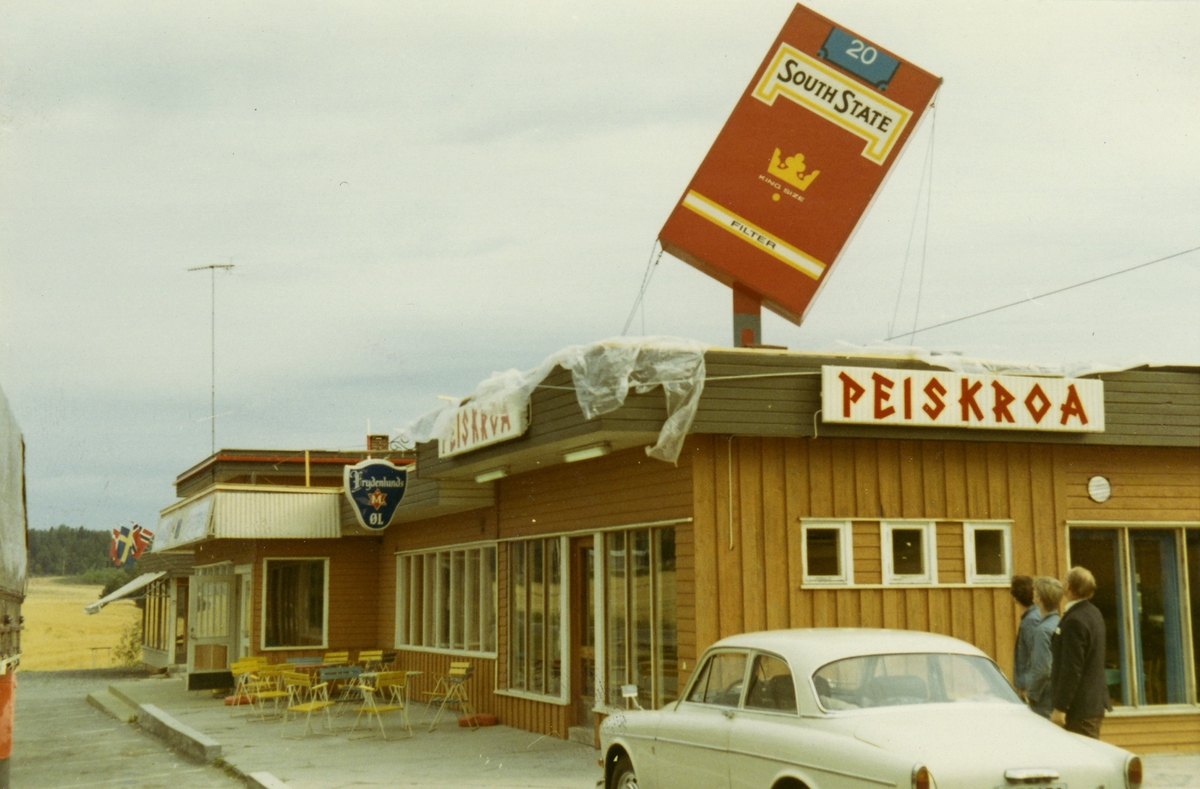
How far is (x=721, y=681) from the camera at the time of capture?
26.2 feet

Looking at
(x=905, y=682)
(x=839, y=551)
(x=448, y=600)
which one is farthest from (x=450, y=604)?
(x=905, y=682)

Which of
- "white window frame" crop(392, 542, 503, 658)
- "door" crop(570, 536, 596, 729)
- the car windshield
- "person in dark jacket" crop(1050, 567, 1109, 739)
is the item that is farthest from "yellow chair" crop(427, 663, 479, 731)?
the car windshield

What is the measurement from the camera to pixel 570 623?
14.2m

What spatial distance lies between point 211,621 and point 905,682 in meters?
22.5

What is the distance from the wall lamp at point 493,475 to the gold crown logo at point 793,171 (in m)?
4.66

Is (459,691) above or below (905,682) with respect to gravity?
below

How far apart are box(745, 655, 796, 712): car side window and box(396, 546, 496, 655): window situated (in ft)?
33.0

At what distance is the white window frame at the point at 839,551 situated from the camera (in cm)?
1173

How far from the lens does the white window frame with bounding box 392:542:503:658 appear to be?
1753cm

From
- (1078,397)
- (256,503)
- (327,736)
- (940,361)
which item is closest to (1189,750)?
(1078,397)

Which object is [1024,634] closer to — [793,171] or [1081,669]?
[1081,669]

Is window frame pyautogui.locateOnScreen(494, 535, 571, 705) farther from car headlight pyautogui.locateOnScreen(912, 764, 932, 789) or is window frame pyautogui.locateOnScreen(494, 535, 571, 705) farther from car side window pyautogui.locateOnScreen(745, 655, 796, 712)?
car headlight pyautogui.locateOnScreen(912, 764, 932, 789)

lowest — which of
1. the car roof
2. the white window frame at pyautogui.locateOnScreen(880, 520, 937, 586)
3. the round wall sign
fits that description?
the car roof

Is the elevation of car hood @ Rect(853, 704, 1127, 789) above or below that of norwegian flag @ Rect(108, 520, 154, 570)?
below
